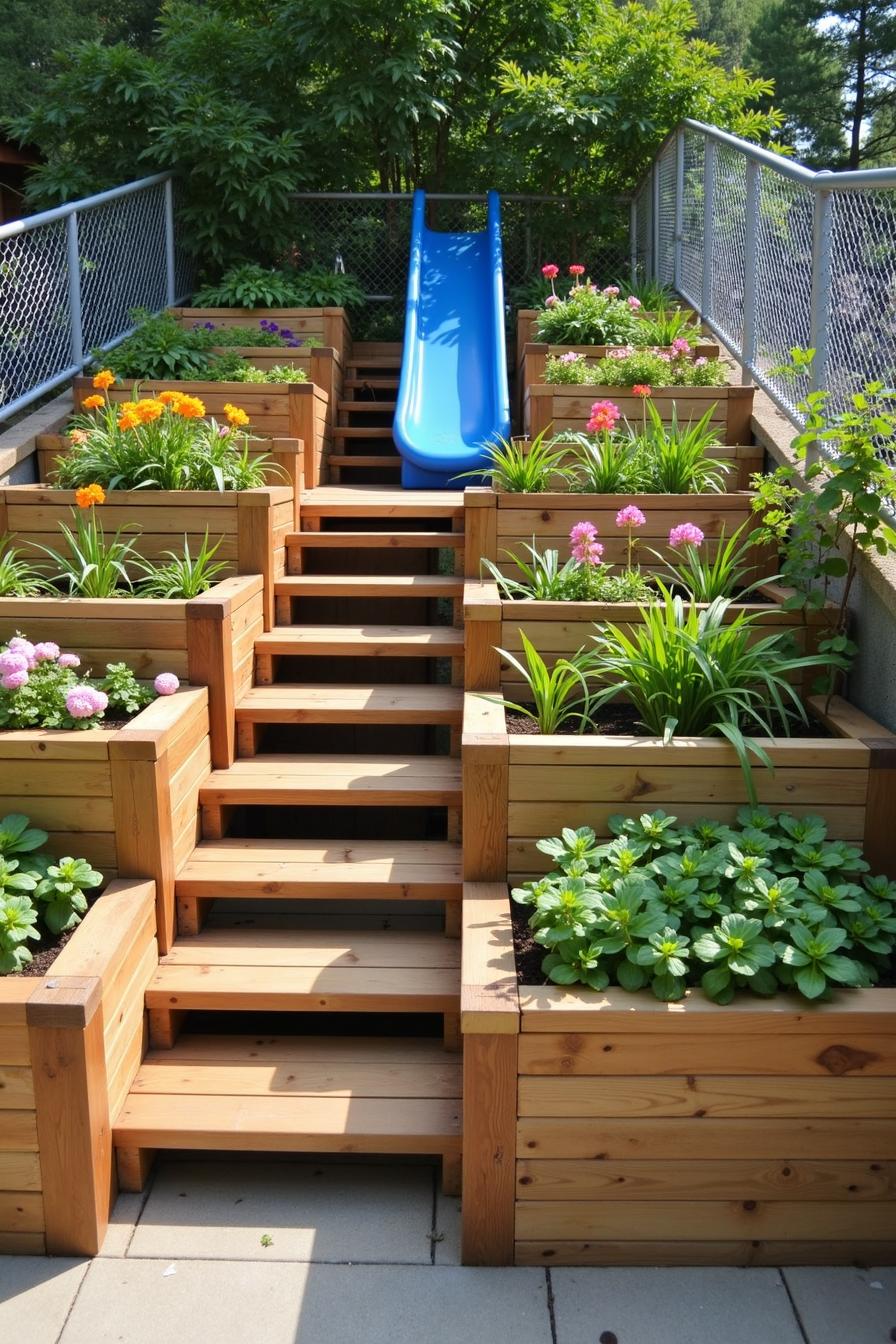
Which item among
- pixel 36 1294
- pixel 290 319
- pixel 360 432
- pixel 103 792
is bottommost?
pixel 36 1294

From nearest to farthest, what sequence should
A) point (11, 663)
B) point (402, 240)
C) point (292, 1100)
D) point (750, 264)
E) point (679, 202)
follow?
point (292, 1100) → point (11, 663) → point (750, 264) → point (679, 202) → point (402, 240)

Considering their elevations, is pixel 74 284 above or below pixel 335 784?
above

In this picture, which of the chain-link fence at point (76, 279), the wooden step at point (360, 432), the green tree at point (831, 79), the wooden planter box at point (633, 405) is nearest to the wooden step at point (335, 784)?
the wooden planter box at point (633, 405)

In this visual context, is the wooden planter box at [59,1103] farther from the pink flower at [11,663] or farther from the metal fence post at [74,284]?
the metal fence post at [74,284]

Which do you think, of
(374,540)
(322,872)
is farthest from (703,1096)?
(374,540)

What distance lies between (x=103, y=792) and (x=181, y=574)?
0.95 metres

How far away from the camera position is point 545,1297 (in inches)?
90.1

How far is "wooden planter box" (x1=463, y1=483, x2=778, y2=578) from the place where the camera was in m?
3.88

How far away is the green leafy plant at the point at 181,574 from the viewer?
3576 mm

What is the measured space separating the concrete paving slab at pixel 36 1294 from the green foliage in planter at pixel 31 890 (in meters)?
0.62

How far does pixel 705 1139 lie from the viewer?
7.63 ft

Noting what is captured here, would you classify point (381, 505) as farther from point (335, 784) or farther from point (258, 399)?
point (335, 784)

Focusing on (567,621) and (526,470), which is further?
(526,470)

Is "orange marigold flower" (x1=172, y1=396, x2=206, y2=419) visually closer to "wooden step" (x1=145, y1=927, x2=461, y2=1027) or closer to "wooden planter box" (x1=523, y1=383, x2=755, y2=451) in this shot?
"wooden planter box" (x1=523, y1=383, x2=755, y2=451)
